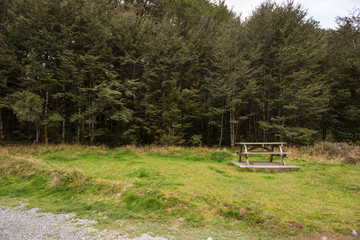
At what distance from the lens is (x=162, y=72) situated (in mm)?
16156

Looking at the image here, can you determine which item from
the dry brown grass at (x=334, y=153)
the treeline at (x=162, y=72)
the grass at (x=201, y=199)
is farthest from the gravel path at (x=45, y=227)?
the dry brown grass at (x=334, y=153)

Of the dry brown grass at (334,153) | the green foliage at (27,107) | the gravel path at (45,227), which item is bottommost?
the gravel path at (45,227)

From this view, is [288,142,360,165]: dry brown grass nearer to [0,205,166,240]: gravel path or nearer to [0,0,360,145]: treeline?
[0,0,360,145]: treeline

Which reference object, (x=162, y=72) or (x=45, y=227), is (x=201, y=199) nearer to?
(x=45, y=227)

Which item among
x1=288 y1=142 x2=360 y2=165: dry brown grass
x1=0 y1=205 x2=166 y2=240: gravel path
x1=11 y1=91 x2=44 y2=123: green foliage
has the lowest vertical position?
x1=0 y1=205 x2=166 y2=240: gravel path

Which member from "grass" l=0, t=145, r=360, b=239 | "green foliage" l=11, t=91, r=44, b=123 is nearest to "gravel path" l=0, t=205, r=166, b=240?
"grass" l=0, t=145, r=360, b=239

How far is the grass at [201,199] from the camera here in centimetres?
349

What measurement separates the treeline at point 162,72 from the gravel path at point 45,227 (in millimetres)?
10234

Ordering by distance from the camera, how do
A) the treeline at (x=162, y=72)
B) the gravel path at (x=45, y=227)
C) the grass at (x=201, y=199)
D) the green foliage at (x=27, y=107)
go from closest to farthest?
the gravel path at (x=45, y=227)
the grass at (x=201, y=199)
the green foliage at (x=27, y=107)
the treeline at (x=162, y=72)

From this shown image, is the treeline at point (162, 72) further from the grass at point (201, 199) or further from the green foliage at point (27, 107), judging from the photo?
the grass at point (201, 199)

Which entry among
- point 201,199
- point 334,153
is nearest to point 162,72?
point 201,199

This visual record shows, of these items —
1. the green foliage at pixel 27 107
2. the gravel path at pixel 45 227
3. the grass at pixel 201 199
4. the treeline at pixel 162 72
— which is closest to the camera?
the gravel path at pixel 45 227

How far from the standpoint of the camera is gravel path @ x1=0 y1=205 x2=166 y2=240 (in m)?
3.25

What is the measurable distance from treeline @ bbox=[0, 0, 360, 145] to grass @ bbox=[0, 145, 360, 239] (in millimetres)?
8260
